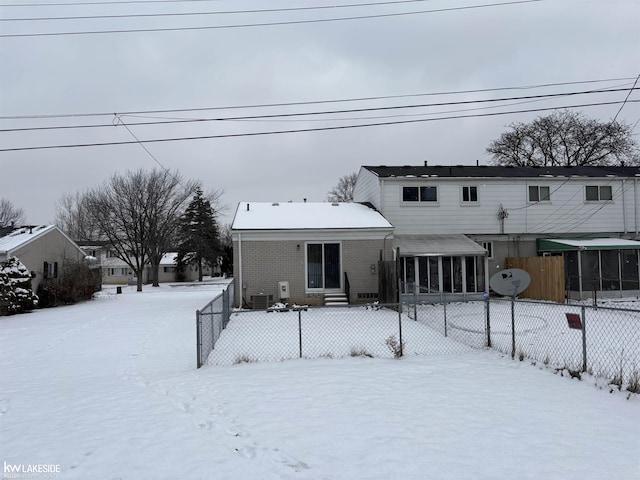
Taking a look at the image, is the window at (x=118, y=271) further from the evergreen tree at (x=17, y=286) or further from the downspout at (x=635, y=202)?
the downspout at (x=635, y=202)

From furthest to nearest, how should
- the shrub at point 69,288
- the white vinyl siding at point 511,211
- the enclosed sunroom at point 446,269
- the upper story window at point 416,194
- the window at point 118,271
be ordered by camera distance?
the window at point 118,271 → the shrub at point 69,288 → the upper story window at point 416,194 → the white vinyl siding at point 511,211 → the enclosed sunroom at point 446,269

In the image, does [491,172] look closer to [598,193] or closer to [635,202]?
[598,193]

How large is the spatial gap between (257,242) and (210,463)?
14.4 m

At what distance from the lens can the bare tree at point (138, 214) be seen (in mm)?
40250

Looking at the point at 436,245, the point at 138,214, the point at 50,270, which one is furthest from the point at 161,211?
the point at 436,245

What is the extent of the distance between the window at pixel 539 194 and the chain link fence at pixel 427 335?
23.8 ft

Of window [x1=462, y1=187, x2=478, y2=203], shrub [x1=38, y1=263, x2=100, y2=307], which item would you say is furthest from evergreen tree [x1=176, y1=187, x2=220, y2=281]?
window [x1=462, y1=187, x2=478, y2=203]

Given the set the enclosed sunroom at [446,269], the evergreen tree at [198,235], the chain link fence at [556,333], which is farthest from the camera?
the evergreen tree at [198,235]

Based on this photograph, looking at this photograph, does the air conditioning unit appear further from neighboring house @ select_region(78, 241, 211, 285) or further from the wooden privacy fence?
neighboring house @ select_region(78, 241, 211, 285)

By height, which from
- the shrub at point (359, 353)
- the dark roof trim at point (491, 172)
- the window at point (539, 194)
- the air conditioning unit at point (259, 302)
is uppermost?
the dark roof trim at point (491, 172)

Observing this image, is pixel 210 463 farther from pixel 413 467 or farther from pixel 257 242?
pixel 257 242

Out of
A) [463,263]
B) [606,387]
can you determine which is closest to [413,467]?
[606,387]

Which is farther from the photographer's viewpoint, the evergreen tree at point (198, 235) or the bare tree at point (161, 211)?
the evergreen tree at point (198, 235)

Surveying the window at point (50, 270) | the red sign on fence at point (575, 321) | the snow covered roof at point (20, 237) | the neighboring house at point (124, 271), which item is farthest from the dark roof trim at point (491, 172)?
the neighboring house at point (124, 271)
